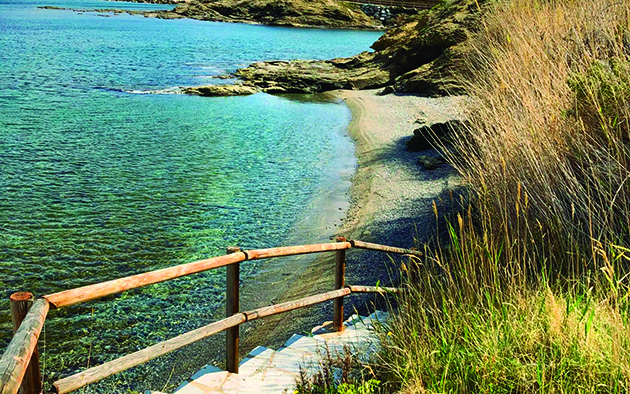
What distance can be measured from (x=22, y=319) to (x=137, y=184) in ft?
42.6

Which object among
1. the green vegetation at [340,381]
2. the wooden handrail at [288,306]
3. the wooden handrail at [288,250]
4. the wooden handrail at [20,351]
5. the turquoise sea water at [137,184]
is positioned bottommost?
the turquoise sea water at [137,184]

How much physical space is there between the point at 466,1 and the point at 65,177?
22696 millimetres

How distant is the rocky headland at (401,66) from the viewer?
28953mm

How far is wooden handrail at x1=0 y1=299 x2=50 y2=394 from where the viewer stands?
8.31 feet

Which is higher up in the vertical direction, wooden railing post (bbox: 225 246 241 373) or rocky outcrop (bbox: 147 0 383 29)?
rocky outcrop (bbox: 147 0 383 29)

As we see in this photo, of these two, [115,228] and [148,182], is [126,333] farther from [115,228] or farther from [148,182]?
[148,182]

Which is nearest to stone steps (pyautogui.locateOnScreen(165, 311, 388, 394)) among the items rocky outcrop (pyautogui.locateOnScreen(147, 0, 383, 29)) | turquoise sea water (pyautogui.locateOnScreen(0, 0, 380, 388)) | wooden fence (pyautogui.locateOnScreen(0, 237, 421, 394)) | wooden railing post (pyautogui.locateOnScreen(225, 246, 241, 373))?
wooden railing post (pyautogui.locateOnScreen(225, 246, 241, 373))

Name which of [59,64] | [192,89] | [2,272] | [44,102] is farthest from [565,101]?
[59,64]

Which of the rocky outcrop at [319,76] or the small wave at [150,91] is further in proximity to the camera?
the rocky outcrop at [319,76]

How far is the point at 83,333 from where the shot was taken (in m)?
8.50

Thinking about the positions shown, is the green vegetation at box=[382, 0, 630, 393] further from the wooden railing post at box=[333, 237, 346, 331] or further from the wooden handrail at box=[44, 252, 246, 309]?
the wooden handrail at box=[44, 252, 246, 309]

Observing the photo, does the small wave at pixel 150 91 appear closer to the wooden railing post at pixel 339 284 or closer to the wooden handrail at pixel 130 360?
the wooden railing post at pixel 339 284

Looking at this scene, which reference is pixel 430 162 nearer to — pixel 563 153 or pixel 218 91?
pixel 563 153

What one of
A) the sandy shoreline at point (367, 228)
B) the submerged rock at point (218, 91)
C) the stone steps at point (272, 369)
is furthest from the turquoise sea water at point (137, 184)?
the stone steps at point (272, 369)
